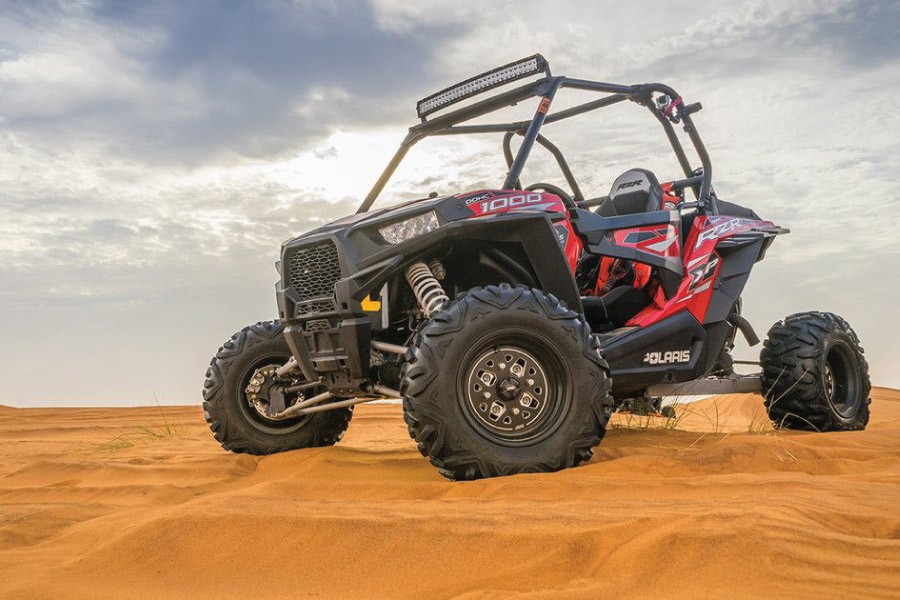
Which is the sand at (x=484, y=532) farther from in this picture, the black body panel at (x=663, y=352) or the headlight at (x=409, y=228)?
the headlight at (x=409, y=228)

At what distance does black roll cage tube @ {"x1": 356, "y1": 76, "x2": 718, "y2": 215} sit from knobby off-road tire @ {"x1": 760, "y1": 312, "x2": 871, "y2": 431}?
1.32m

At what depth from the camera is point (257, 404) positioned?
6629mm

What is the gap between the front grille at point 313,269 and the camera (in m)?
5.44

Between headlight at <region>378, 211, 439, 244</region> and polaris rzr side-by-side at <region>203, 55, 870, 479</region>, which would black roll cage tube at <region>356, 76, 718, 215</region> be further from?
headlight at <region>378, 211, 439, 244</region>

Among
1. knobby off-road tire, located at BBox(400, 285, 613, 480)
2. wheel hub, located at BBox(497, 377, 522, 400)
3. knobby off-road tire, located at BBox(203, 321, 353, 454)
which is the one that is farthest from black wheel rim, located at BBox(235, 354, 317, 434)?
wheel hub, located at BBox(497, 377, 522, 400)

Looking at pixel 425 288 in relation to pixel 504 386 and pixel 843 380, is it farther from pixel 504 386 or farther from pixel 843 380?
pixel 843 380

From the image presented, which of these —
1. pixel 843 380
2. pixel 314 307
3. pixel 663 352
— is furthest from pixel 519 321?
pixel 843 380

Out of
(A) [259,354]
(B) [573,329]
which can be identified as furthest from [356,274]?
(A) [259,354]

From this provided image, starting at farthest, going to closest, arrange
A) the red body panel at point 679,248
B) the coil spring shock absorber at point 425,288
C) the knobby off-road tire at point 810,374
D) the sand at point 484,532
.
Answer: the knobby off-road tire at point 810,374, the red body panel at point 679,248, the coil spring shock absorber at point 425,288, the sand at point 484,532

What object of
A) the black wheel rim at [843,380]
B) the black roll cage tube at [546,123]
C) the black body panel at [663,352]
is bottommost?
the black wheel rim at [843,380]

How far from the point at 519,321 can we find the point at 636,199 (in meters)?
2.64

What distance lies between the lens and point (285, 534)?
11.6 feet

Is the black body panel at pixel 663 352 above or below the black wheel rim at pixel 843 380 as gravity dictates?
above

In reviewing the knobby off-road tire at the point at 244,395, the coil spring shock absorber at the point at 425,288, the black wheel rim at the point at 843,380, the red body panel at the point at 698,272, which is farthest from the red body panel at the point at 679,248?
the knobby off-road tire at the point at 244,395
